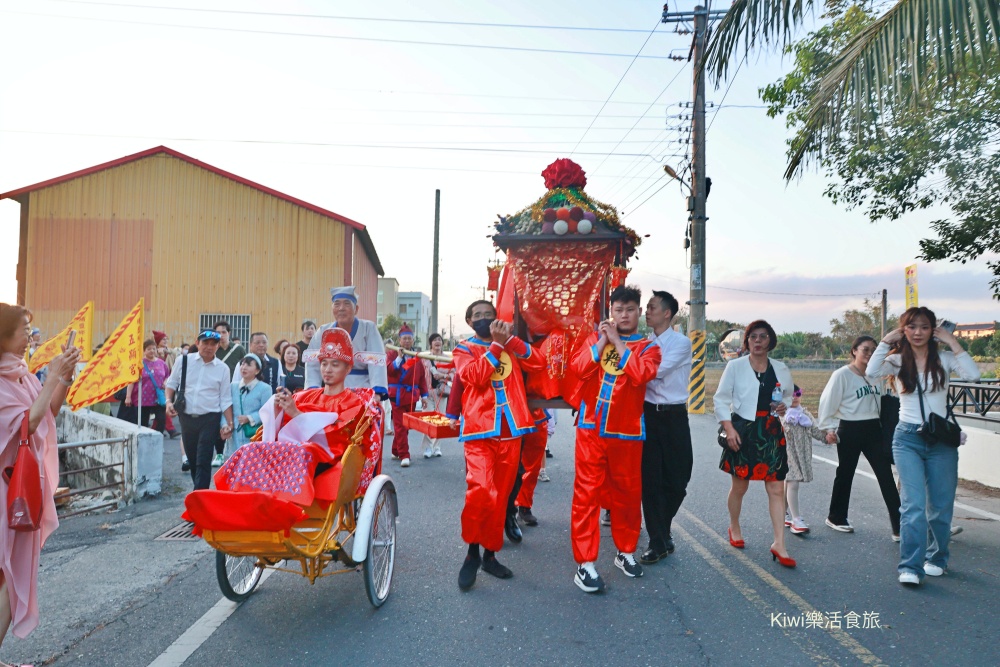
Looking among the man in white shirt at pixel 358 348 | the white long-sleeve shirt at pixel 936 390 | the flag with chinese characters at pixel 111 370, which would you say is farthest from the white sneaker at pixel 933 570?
the flag with chinese characters at pixel 111 370

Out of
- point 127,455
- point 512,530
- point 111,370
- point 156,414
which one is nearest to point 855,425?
point 512,530

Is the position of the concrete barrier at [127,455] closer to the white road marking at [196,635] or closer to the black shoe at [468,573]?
the white road marking at [196,635]

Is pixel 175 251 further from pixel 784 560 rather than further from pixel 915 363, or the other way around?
pixel 915 363

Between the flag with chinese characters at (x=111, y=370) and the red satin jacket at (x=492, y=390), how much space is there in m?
3.64

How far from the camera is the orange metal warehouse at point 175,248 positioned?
21031mm

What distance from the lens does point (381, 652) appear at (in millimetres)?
3572

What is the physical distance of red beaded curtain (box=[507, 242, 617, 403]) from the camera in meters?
5.44

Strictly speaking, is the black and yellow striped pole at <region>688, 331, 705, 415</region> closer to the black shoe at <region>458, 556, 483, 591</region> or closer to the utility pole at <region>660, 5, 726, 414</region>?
the utility pole at <region>660, 5, 726, 414</region>

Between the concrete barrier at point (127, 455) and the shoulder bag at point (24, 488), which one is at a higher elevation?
the shoulder bag at point (24, 488)

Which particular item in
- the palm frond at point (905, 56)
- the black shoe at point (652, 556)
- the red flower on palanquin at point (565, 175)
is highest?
the palm frond at point (905, 56)

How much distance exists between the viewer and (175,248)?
21.6 m

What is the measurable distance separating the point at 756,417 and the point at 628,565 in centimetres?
154

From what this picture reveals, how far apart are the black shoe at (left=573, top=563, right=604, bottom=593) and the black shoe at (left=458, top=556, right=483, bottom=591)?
0.69 meters

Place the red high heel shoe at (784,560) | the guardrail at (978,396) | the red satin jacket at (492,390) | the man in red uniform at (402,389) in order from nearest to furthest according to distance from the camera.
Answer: the red satin jacket at (492,390) < the red high heel shoe at (784,560) < the man in red uniform at (402,389) < the guardrail at (978,396)
